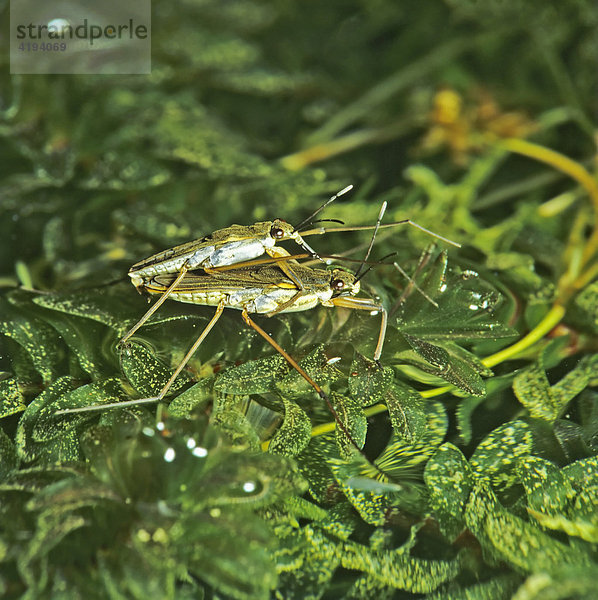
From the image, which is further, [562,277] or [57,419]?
[562,277]

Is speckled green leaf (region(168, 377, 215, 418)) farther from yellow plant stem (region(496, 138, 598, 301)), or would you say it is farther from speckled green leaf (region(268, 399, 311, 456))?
yellow plant stem (region(496, 138, 598, 301))

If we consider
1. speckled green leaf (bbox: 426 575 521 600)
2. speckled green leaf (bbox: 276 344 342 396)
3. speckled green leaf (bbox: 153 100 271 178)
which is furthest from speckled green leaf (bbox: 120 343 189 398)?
speckled green leaf (bbox: 153 100 271 178)

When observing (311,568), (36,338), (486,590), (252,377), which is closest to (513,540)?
(486,590)

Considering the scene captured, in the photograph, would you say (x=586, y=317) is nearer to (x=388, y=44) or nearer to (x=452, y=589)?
(x=452, y=589)

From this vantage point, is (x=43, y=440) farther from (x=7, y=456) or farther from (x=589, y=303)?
(x=589, y=303)

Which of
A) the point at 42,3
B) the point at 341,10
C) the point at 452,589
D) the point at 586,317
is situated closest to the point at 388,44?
the point at 341,10
